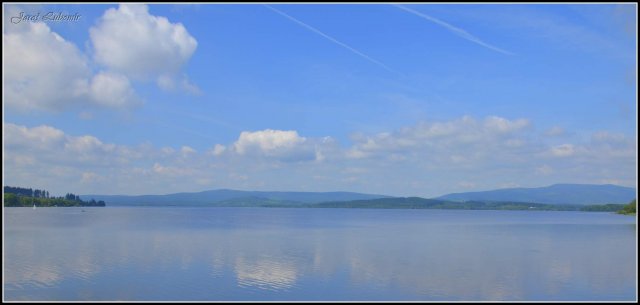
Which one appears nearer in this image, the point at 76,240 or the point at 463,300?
the point at 463,300

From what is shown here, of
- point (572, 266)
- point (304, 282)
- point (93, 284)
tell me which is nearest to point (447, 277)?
point (304, 282)

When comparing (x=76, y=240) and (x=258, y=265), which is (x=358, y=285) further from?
(x=76, y=240)

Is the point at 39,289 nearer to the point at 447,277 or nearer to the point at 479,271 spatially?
the point at 447,277

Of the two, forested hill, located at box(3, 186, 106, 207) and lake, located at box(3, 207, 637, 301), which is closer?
lake, located at box(3, 207, 637, 301)

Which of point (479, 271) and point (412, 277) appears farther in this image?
Result: point (479, 271)

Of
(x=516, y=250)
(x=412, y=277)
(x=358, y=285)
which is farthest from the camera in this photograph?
(x=516, y=250)

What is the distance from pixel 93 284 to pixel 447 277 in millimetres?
14639

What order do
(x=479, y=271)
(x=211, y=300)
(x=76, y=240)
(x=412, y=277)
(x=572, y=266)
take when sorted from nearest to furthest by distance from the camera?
(x=211, y=300), (x=412, y=277), (x=479, y=271), (x=572, y=266), (x=76, y=240)

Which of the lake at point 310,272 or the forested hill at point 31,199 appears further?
the forested hill at point 31,199

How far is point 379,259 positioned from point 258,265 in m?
7.07

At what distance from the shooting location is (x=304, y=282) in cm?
2245

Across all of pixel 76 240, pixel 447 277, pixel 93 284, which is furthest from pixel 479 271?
pixel 76 240

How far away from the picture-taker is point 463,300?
1895 centimetres

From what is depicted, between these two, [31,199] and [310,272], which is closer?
[310,272]
